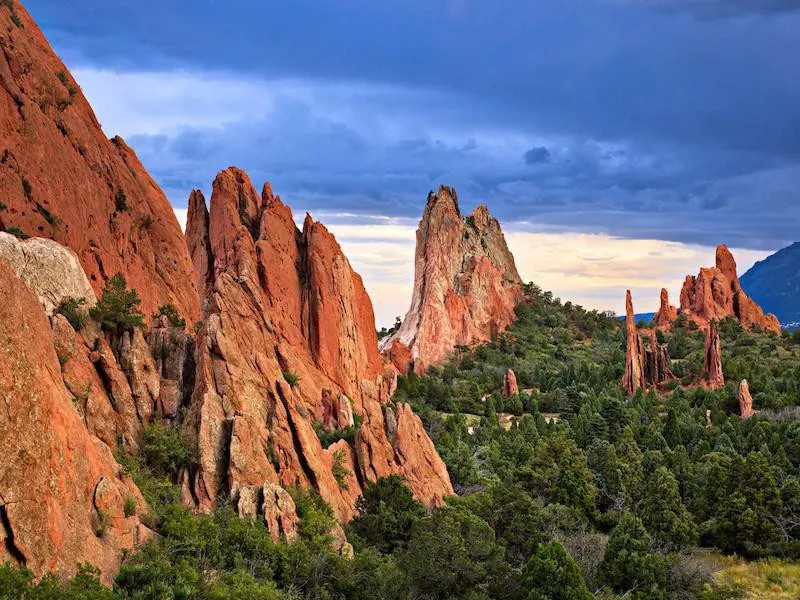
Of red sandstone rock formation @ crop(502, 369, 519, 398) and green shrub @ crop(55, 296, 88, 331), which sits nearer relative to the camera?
green shrub @ crop(55, 296, 88, 331)

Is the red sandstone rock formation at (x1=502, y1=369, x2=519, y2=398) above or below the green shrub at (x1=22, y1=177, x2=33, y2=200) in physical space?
below

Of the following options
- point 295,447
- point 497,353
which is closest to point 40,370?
point 295,447

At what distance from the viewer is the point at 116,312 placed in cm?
4066

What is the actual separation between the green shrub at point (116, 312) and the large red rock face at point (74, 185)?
10.8 feet

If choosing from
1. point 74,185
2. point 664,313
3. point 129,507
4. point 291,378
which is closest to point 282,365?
point 291,378

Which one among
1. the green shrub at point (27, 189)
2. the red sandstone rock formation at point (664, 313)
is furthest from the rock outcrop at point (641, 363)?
the green shrub at point (27, 189)

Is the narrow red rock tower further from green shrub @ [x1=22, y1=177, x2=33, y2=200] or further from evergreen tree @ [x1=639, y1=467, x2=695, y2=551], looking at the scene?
green shrub @ [x1=22, y1=177, x2=33, y2=200]

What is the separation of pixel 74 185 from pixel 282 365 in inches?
679

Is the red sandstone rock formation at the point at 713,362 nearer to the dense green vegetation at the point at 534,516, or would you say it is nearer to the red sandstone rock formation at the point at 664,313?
the dense green vegetation at the point at 534,516

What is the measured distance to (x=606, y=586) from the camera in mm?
42312

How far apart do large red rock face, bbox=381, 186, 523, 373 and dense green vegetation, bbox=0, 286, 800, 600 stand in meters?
33.3

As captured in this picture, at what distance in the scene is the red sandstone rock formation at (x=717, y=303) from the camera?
550 feet

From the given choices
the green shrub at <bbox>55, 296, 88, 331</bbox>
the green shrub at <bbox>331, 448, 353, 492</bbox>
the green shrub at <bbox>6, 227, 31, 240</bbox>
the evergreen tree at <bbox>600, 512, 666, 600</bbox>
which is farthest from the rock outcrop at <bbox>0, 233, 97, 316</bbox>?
the evergreen tree at <bbox>600, 512, 666, 600</bbox>

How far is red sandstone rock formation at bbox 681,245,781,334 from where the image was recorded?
16775 centimetres
